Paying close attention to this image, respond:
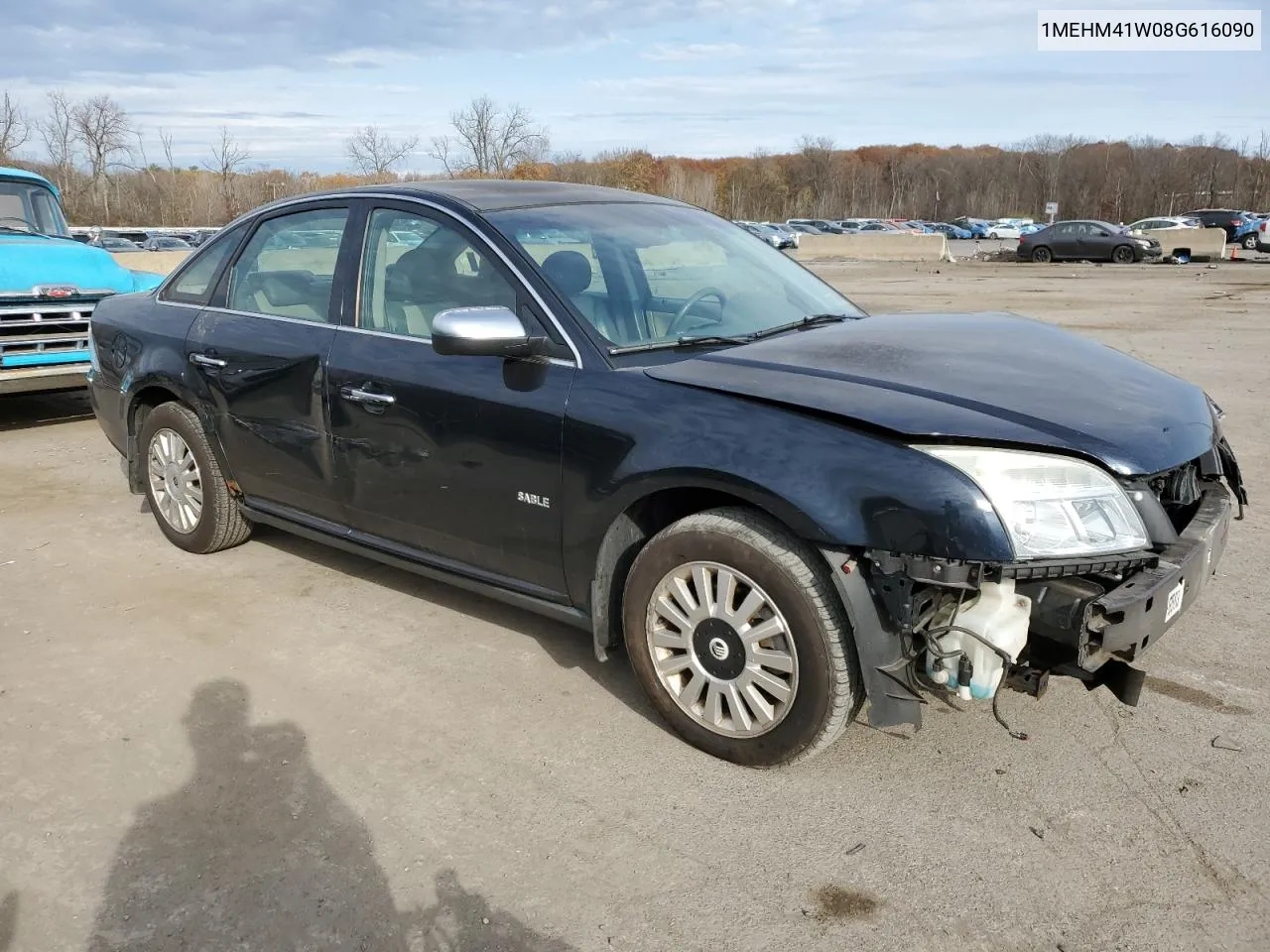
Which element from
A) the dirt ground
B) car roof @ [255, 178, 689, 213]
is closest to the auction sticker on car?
the dirt ground

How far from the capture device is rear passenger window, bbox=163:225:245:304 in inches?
194

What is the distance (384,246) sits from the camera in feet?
13.4

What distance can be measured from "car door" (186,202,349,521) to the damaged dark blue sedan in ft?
0.05

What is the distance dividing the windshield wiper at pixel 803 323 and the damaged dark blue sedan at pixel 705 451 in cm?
2

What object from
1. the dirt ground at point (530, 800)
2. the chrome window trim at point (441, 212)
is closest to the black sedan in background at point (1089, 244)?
the dirt ground at point (530, 800)

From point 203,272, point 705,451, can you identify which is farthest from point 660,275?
point 203,272

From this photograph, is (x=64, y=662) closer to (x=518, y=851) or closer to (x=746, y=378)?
(x=518, y=851)

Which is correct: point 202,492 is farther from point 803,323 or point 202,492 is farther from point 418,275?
point 803,323

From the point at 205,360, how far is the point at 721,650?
2969 millimetres

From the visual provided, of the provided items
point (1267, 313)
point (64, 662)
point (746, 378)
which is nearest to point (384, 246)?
point (746, 378)

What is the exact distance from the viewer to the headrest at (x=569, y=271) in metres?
3.57

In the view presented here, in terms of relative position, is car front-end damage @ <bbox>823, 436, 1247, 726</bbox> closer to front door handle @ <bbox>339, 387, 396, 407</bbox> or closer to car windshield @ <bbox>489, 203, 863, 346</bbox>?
car windshield @ <bbox>489, 203, 863, 346</bbox>

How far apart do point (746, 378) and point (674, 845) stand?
138cm

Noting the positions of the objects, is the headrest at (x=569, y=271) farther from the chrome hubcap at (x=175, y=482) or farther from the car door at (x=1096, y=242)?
the car door at (x=1096, y=242)
